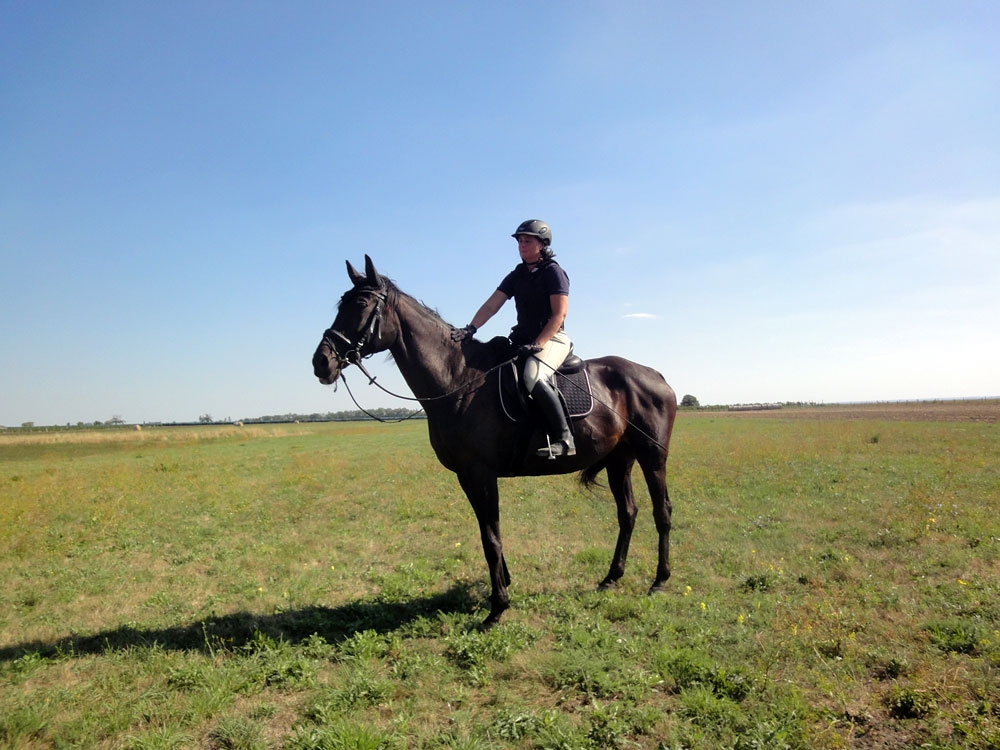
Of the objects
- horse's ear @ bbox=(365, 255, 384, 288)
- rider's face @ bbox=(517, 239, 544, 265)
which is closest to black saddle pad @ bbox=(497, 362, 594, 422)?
rider's face @ bbox=(517, 239, 544, 265)

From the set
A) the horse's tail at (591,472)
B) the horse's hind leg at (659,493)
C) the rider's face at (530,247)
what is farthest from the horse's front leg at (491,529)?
the rider's face at (530,247)

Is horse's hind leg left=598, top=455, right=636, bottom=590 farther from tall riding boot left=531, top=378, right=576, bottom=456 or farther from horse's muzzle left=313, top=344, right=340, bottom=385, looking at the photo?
horse's muzzle left=313, top=344, right=340, bottom=385

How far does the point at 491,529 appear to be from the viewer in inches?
218

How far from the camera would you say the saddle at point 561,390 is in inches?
221

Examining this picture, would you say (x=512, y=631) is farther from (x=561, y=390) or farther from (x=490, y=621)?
(x=561, y=390)

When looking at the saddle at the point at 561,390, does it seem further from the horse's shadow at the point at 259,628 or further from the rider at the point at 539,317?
the horse's shadow at the point at 259,628

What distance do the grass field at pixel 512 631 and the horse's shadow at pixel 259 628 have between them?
0.03 meters

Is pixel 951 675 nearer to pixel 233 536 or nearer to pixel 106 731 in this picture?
pixel 106 731

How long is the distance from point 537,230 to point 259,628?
528 centimetres

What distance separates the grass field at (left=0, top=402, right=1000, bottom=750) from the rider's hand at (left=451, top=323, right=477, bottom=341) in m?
3.05

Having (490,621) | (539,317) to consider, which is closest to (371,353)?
(539,317)

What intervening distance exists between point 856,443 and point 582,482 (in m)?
23.9

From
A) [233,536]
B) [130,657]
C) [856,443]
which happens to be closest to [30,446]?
[233,536]

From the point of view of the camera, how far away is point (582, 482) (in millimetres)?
7277
